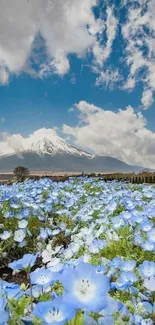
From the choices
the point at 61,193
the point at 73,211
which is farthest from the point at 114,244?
the point at 61,193

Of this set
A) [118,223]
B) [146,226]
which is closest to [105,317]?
[146,226]

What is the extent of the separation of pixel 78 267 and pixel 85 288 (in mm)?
58

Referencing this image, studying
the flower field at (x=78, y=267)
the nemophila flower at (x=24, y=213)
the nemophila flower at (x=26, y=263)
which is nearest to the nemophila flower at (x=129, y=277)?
the flower field at (x=78, y=267)

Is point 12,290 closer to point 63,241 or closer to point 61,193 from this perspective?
point 63,241

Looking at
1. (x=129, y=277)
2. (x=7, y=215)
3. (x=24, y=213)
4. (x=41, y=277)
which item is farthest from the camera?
(x=24, y=213)

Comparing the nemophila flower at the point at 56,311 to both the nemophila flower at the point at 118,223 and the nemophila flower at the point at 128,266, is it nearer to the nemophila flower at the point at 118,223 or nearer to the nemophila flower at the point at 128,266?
the nemophila flower at the point at 128,266

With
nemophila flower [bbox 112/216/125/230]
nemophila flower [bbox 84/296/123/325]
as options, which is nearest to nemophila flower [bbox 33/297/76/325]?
nemophila flower [bbox 84/296/123/325]

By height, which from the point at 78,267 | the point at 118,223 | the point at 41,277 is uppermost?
the point at 78,267

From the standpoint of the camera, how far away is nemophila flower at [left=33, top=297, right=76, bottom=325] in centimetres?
83

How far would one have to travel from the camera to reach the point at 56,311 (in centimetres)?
88

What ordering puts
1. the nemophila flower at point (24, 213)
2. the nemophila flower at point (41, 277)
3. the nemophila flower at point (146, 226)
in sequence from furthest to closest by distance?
the nemophila flower at point (24, 213) → the nemophila flower at point (146, 226) → the nemophila flower at point (41, 277)

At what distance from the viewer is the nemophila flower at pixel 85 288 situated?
2.74 feet

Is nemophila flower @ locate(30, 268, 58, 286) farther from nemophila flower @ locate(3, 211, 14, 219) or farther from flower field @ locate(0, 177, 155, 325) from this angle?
nemophila flower @ locate(3, 211, 14, 219)

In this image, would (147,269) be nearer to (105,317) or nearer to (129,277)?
(129,277)
